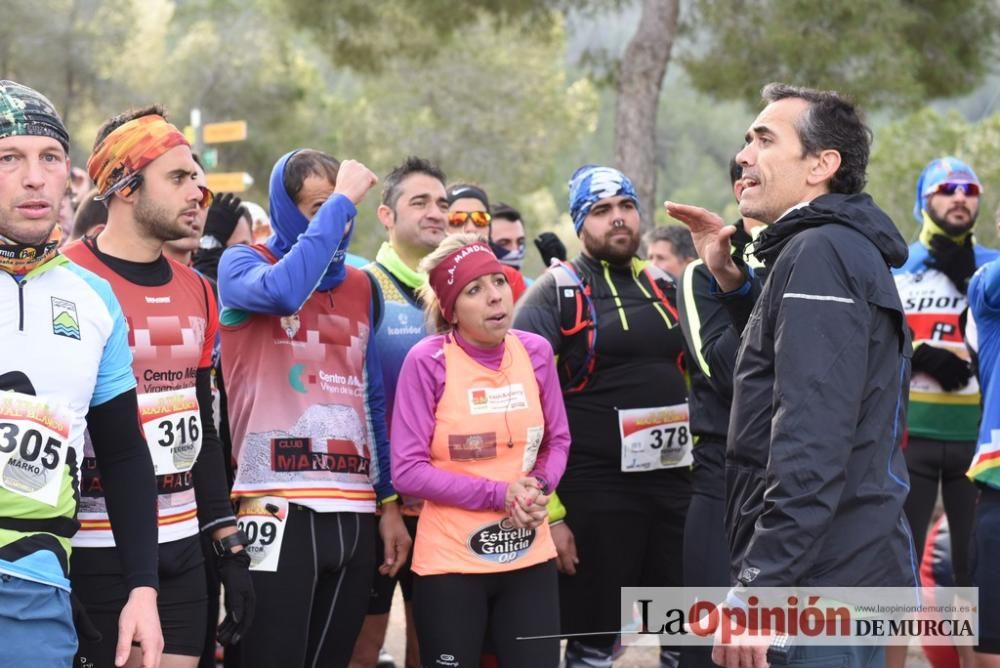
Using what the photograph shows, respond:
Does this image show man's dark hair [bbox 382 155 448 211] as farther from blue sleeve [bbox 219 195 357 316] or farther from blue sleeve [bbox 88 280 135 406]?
blue sleeve [bbox 88 280 135 406]

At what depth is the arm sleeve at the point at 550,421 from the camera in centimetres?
440

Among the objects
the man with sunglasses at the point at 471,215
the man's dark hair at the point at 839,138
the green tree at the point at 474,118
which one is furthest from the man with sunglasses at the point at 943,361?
the green tree at the point at 474,118

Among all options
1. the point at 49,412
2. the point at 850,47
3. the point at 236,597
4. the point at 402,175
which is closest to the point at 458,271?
the point at 402,175

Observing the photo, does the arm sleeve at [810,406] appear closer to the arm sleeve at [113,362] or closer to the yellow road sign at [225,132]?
the arm sleeve at [113,362]

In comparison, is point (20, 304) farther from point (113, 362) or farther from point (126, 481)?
point (126, 481)

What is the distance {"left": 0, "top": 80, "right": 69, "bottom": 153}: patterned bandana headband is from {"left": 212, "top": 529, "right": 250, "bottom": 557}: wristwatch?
1478 millimetres

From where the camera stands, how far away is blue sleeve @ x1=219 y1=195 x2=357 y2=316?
13.3 ft

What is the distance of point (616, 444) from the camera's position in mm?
5246

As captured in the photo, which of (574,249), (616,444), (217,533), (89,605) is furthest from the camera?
(574,249)

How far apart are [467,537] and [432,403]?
49 cm

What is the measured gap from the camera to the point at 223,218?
6203mm

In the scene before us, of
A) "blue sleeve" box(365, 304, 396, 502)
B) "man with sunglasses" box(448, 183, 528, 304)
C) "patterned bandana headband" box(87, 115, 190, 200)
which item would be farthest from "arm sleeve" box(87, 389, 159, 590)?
"man with sunglasses" box(448, 183, 528, 304)

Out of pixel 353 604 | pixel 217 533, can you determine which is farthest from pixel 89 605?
pixel 353 604

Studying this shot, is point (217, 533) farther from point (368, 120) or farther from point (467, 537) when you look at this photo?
point (368, 120)
